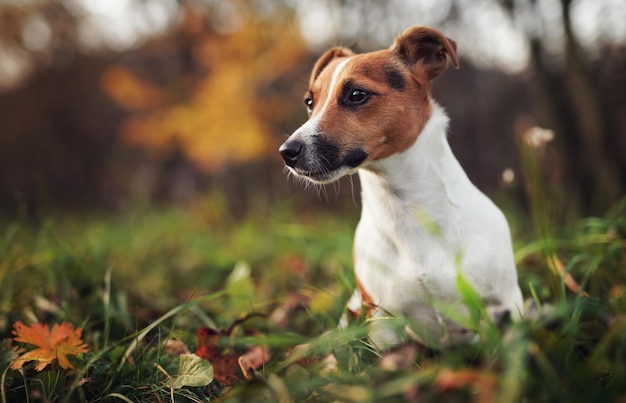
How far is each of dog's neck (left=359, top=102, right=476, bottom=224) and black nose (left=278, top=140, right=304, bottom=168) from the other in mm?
337

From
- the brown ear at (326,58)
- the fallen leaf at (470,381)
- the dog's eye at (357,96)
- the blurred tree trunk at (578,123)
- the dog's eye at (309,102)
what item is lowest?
the blurred tree trunk at (578,123)

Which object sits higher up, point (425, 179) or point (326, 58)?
point (326, 58)

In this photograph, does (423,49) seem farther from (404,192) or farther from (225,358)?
(225,358)

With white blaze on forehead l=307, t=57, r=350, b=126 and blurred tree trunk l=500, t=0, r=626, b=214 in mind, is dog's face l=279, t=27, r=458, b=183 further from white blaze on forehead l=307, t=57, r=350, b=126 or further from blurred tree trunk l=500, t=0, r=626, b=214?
blurred tree trunk l=500, t=0, r=626, b=214

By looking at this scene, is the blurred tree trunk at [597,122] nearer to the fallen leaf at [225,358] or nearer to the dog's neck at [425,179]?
the dog's neck at [425,179]

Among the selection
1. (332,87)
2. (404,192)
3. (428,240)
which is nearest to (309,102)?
(332,87)

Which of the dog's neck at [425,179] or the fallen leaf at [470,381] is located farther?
the dog's neck at [425,179]

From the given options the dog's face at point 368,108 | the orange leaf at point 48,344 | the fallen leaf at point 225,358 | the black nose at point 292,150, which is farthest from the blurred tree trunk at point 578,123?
the orange leaf at point 48,344

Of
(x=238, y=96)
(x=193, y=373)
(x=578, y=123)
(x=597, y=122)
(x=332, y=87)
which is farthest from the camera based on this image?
(x=238, y=96)

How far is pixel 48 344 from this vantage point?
187 cm

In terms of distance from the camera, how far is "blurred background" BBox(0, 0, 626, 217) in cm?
489

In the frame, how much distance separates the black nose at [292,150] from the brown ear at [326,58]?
0.72 m

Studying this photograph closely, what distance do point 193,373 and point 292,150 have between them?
0.90 meters

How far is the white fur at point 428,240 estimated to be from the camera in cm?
198
